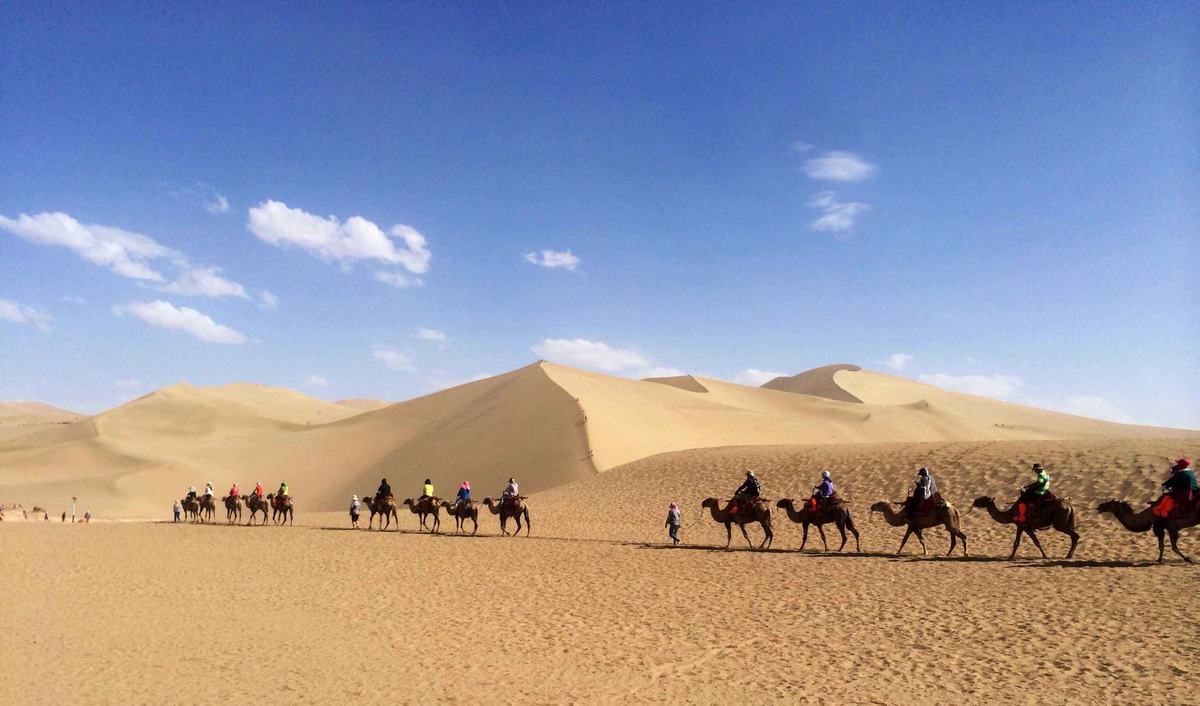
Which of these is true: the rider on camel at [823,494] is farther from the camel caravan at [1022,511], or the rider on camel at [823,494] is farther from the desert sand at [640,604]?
the desert sand at [640,604]

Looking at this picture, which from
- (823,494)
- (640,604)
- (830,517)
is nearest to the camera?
(640,604)

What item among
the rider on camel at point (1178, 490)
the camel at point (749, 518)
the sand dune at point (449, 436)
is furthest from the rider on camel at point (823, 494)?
the sand dune at point (449, 436)

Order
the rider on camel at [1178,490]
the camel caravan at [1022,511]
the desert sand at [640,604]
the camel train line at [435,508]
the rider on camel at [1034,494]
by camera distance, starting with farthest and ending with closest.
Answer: the camel train line at [435,508] < the rider on camel at [1034,494] < the camel caravan at [1022,511] < the rider on camel at [1178,490] < the desert sand at [640,604]

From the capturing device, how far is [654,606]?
521 inches

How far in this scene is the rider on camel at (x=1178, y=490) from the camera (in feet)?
50.4

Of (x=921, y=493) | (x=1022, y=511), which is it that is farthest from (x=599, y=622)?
(x=1022, y=511)

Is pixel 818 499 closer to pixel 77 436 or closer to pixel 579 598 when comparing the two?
pixel 579 598

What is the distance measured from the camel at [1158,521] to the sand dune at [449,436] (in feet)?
95.1

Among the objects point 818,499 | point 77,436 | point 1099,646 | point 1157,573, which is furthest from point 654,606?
point 77,436

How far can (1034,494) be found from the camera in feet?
57.7

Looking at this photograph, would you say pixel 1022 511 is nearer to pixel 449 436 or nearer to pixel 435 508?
pixel 435 508

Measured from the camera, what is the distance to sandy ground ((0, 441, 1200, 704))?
28.3ft

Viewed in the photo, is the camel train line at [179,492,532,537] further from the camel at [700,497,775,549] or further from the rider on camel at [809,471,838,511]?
the rider on camel at [809,471,838,511]

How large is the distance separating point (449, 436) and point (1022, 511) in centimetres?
4434
